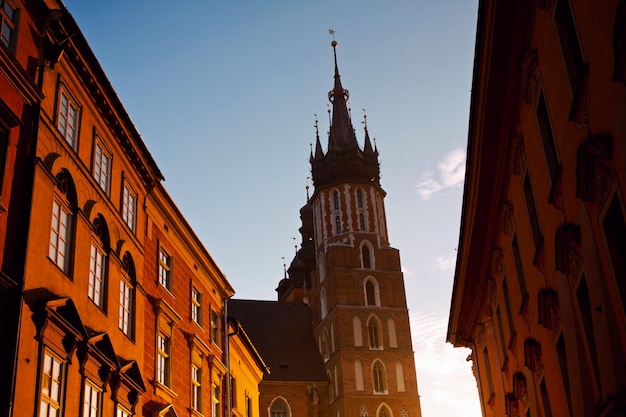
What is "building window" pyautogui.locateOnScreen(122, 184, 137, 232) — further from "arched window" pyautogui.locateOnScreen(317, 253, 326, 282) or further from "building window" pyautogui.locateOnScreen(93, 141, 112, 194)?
"arched window" pyautogui.locateOnScreen(317, 253, 326, 282)

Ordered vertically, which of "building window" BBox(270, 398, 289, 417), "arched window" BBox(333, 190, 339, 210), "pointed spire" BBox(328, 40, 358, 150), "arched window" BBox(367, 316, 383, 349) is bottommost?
"building window" BBox(270, 398, 289, 417)

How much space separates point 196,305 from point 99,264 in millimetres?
8279

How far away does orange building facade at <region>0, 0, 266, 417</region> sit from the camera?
476 inches

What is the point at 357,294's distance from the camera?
61.6 m

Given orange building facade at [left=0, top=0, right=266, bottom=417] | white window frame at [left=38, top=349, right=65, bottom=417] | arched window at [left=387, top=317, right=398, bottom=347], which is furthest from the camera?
arched window at [left=387, top=317, right=398, bottom=347]

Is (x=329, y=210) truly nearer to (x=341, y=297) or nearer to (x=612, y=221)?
(x=341, y=297)

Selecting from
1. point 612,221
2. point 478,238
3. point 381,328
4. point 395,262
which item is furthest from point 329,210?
point 612,221

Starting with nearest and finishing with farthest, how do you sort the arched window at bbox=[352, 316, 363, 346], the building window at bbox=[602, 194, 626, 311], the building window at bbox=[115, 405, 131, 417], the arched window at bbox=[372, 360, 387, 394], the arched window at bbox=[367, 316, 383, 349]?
the building window at bbox=[602, 194, 626, 311]
the building window at bbox=[115, 405, 131, 417]
the arched window at bbox=[372, 360, 387, 394]
the arched window at bbox=[352, 316, 363, 346]
the arched window at bbox=[367, 316, 383, 349]

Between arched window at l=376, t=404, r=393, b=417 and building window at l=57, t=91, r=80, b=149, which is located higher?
arched window at l=376, t=404, r=393, b=417

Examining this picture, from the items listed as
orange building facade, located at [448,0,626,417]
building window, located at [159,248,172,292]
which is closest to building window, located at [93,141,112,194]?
building window, located at [159,248,172,292]

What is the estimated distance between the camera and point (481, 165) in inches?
608

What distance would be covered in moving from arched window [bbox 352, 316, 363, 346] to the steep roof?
4198mm

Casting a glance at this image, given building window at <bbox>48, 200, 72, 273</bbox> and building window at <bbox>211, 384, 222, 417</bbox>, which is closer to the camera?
building window at <bbox>48, 200, 72, 273</bbox>

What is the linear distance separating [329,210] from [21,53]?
53976 millimetres
